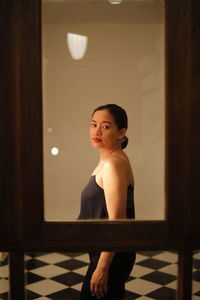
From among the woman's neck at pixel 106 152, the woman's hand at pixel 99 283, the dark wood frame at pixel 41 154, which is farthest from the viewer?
the woman's hand at pixel 99 283

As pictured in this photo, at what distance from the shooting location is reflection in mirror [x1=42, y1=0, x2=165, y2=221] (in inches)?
41.5

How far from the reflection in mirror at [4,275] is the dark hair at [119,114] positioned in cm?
41

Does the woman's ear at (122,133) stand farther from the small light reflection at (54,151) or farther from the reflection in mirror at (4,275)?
the reflection in mirror at (4,275)

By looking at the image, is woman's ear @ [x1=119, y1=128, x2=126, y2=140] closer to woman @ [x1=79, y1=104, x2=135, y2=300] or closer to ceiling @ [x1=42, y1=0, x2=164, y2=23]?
woman @ [x1=79, y1=104, x2=135, y2=300]

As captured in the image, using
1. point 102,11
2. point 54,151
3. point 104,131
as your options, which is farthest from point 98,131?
point 102,11

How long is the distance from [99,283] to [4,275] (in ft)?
0.98

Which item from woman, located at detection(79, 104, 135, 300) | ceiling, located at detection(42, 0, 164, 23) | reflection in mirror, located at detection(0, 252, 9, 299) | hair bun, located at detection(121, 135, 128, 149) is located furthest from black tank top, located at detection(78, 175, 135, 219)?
ceiling, located at detection(42, 0, 164, 23)

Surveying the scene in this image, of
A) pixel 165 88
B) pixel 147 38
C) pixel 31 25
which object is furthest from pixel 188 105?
pixel 31 25

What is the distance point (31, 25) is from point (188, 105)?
0.42 m

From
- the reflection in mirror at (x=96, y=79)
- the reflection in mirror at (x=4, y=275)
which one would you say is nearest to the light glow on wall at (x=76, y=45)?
the reflection in mirror at (x=96, y=79)

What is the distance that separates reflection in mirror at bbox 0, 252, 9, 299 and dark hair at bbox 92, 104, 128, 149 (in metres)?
0.41

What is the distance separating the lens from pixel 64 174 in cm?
106

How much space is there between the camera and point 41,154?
105cm

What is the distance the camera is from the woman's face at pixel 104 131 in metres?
1.12
